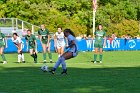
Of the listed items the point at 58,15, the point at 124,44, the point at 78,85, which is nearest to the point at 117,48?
the point at 124,44

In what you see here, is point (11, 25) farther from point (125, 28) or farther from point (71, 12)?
point (125, 28)

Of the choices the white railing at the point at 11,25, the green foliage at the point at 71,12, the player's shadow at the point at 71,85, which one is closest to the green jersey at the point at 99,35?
the player's shadow at the point at 71,85

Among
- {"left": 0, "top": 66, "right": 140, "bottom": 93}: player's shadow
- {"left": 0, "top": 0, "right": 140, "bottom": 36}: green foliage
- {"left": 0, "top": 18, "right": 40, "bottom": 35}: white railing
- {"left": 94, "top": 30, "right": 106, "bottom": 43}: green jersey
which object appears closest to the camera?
{"left": 0, "top": 66, "right": 140, "bottom": 93}: player's shadow

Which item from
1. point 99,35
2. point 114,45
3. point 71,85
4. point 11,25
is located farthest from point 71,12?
point 71,85

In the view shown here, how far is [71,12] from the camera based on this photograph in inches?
2761

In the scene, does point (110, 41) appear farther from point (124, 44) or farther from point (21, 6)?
point (21, 6)

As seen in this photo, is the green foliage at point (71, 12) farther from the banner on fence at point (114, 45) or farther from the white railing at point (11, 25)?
the white railing at point (11, 25)

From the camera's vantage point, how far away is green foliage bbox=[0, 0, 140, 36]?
2520 inches

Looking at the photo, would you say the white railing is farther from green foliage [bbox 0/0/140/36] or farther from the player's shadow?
the player's shadow

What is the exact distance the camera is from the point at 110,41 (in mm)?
47406

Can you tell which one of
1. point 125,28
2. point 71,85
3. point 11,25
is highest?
point 11,25

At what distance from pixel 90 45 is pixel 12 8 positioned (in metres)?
20.2

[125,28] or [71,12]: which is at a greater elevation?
[71,12]

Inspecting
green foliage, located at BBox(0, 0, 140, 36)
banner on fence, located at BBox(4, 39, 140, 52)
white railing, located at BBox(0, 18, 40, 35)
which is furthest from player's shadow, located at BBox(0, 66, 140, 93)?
green foliage, located at BBox(0, 0, 140, 36)
